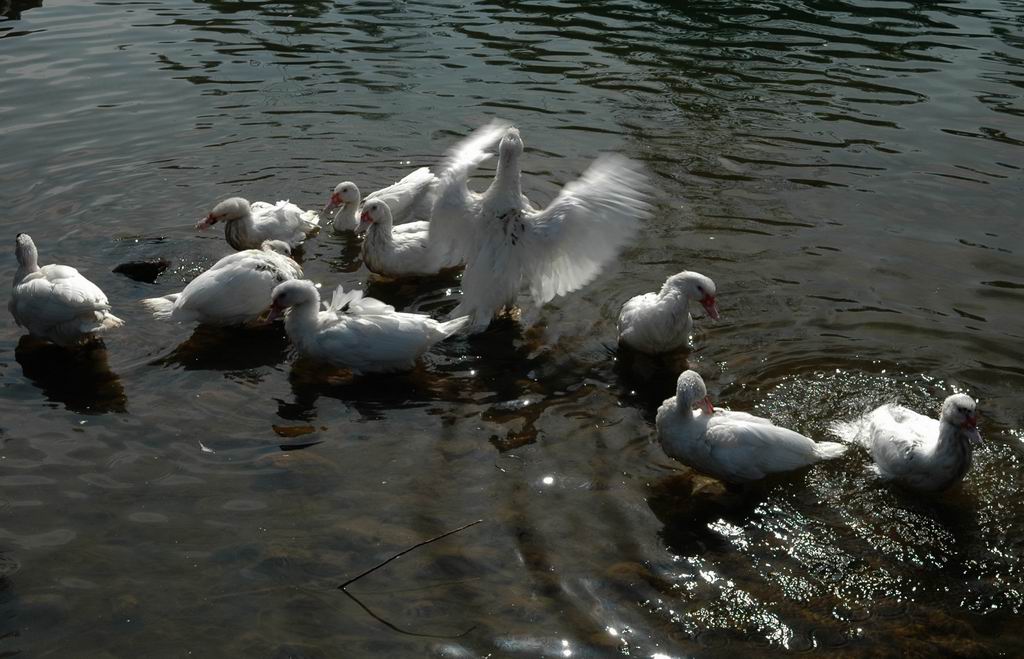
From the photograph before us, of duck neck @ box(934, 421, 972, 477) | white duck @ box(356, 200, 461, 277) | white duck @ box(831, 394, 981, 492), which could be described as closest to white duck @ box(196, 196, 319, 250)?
white duck @ box(356, 200, 461, 277)

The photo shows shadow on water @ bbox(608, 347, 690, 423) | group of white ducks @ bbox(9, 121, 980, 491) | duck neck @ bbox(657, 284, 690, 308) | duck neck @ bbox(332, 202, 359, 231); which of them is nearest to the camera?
shadow on water @ bbox(608, 347, 690, 423)

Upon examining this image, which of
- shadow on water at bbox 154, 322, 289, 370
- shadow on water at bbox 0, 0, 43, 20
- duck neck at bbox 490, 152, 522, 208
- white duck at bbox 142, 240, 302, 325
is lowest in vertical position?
shadow on water at bbox 154, 322, 289, 370

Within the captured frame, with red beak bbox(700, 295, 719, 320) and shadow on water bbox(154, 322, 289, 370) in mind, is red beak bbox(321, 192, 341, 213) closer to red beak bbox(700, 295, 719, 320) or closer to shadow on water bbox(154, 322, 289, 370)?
shadow on water bbox(154, 322, 289, 370)

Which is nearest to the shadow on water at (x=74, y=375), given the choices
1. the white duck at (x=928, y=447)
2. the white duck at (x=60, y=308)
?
the white duck at (x=60, y=308)

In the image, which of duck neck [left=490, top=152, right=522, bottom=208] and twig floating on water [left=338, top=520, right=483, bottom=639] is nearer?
twig floating on water [left=338, top=520, right=483, bottom=639]

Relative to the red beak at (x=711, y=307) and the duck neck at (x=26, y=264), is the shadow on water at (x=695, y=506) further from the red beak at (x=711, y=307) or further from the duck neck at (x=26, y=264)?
the duck neck at (x=26, y=264)

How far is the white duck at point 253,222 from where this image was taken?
8.40m

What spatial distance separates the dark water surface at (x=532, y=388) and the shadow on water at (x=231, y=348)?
0.03 metres

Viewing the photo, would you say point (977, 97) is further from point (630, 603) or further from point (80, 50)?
point (80, 50)

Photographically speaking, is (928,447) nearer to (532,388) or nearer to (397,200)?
(532,388)

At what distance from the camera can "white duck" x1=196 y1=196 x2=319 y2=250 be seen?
8.40m

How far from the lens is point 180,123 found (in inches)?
446

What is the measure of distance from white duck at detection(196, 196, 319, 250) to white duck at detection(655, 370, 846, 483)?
14.4 ft

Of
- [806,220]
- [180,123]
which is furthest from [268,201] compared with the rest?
[806,220]
